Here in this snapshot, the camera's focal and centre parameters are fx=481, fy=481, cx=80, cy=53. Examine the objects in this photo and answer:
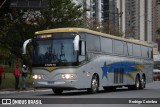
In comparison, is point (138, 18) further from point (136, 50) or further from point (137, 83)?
point (137, 83)

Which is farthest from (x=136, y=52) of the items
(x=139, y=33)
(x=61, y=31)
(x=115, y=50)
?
(x=139, y=33)

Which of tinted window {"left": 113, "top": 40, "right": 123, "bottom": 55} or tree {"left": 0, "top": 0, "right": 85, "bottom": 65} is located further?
tree {"left": 0, "top": 0, "right": 85, "bottom": 65}

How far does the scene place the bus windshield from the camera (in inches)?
883

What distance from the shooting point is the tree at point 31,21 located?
38500 mm

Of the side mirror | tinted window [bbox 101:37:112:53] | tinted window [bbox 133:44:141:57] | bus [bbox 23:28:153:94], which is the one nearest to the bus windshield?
bus [bbox 23:28:153:94]

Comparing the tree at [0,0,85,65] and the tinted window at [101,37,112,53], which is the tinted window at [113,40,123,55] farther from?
the tree at [0,0,85,65]

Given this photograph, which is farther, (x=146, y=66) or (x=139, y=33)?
(x=139, y=33)

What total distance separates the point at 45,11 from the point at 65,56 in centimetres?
1625

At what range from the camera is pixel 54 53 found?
2272 cm

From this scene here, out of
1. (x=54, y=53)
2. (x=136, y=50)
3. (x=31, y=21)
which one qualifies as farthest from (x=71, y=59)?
(x=31, y=21)

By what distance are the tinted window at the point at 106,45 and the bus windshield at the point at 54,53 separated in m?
3.70

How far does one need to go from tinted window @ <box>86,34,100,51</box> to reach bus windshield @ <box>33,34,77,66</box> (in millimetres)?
1560

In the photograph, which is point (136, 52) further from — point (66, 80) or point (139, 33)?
point (139, 33)

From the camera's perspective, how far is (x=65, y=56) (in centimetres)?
2248
